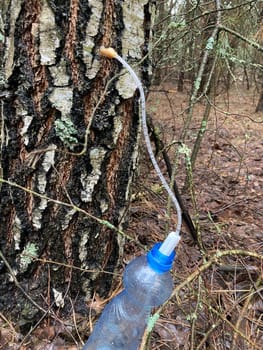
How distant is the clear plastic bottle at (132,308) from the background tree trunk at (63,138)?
0.21 meters

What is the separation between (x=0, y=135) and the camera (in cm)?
119

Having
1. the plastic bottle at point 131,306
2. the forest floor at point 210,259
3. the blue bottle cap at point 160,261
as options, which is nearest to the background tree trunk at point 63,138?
the plastic bottle at point 131,306

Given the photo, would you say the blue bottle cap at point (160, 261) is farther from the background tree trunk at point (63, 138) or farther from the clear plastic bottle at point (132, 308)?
the background tree trunk at point (63, 138)

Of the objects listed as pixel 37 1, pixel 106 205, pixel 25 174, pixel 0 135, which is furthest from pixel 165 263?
pixel 37 1

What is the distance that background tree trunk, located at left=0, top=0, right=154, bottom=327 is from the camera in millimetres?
1077

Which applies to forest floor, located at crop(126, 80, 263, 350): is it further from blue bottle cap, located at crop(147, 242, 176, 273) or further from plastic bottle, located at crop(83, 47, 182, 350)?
blue bottle cap, located at crop(147, 242, 176, 273)

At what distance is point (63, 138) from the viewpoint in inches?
45.7

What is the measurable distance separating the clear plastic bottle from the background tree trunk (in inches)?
8.2

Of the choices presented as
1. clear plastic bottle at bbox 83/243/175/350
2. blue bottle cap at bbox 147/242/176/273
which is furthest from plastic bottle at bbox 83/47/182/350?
blue bottle cap at bbox 147/242/176/273

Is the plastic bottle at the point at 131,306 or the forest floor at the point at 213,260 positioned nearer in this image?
the plastic bottle at the point at 131,306

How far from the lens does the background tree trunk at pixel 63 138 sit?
1.08 meters

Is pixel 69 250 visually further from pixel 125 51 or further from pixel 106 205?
pixel 125 51

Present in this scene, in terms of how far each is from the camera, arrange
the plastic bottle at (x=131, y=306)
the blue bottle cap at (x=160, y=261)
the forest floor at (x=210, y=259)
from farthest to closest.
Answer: the forest floor at (x=210, y=259) < the plastic bottle at (x=131, y=306) < the blue bottle cap at (x=160, y=261)

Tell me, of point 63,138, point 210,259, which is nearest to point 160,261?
point 210,259
